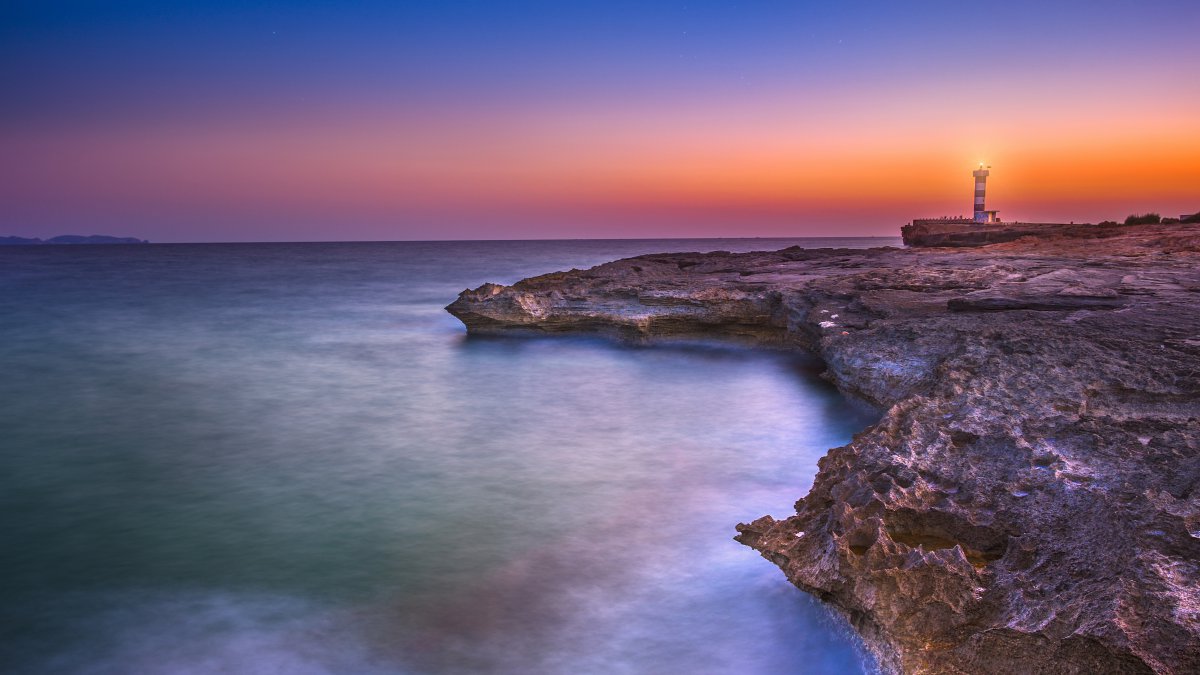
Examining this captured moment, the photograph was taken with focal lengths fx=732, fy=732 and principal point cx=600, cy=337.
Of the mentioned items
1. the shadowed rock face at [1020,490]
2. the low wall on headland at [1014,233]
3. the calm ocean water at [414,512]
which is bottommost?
the calm ocean water at [414,512]

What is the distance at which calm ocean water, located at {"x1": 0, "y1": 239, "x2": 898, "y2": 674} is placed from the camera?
3.72m

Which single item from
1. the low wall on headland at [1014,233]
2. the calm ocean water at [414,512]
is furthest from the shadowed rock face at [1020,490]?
the low wall on headland at [1014,233]

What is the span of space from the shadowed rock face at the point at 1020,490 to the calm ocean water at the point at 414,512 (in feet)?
1.60

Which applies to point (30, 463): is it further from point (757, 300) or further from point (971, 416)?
point (757, 300)

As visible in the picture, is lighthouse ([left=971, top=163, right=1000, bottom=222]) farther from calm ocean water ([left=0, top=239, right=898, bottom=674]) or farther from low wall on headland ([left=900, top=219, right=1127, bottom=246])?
calm ocean water ([left=0, top=239, right=898, bottom=674])

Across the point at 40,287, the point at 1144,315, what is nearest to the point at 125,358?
the point at 1144,315

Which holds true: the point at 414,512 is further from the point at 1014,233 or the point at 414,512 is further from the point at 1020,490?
the point at 1014,233

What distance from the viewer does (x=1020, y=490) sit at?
3523mm

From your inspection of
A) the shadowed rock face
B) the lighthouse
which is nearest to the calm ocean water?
the shadowed rock face

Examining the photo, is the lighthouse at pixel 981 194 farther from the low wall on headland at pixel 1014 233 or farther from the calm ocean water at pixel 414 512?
the calm ocean water at pixel 414 512

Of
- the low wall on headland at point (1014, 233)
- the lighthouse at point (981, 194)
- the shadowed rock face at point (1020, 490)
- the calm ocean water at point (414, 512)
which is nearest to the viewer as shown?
the shadowed rock face at point (1020, 490)

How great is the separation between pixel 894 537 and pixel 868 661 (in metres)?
0.59

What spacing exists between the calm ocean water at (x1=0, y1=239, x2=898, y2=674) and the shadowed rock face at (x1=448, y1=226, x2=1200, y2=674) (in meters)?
0.49

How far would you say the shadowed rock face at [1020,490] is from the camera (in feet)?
8.50
